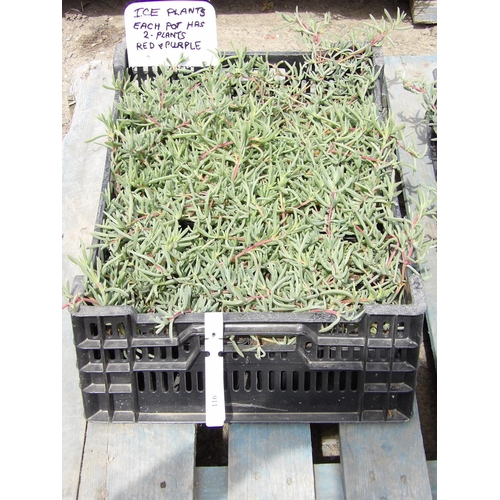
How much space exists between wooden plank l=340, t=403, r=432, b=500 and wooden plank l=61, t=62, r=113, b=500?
1.95 feet

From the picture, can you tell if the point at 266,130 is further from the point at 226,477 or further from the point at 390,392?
the point at 226,477

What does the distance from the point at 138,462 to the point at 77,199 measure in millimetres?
936

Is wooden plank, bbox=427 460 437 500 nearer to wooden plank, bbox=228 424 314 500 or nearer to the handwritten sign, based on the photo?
wooden plank, bbox=228 424 314 500

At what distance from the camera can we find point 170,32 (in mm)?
2080

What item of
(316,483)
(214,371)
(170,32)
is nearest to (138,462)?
(214,371)

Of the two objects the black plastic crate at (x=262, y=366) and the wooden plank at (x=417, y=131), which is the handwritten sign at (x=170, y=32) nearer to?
the wooden plank at (x=417, y=131)

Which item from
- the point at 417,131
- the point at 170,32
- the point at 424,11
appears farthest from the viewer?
the point at 424,11

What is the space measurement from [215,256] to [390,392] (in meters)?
0.49

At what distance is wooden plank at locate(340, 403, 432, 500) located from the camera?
4.86 ft

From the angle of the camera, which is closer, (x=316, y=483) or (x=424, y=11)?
(x=316, y=483)

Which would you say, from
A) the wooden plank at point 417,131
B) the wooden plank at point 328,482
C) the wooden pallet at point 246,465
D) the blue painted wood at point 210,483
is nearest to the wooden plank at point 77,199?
the wooden pallet at point 246,465

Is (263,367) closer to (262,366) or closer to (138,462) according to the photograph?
(262,366)

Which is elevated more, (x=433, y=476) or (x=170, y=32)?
(x=170, y=32)

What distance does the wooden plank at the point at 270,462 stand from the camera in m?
1.48
